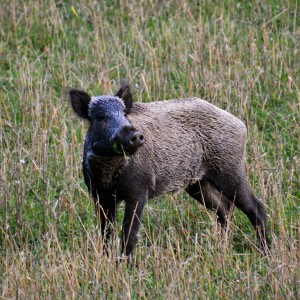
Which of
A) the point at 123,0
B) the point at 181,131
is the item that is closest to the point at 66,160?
the point at 181,131

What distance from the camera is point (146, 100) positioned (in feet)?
32.3

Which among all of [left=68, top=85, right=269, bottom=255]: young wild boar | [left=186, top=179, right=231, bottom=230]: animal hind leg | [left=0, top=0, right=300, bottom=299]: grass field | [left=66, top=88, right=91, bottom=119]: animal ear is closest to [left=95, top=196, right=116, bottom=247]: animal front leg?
[left=68, top=85, right=269, bottom=255]: young wild boar

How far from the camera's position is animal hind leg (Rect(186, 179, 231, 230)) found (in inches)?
308

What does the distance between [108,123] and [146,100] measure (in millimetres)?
3092

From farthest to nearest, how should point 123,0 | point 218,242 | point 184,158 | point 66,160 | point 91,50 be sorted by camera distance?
point 123,0 → point 91,50 → point 66,160 → point 184,158 → point 218,242

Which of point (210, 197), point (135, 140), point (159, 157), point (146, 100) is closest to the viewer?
point (135, 140)

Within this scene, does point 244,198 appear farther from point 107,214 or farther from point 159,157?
point 107,214

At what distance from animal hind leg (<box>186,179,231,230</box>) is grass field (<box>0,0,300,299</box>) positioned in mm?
Answer: 117

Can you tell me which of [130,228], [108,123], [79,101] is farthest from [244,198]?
[79,101]

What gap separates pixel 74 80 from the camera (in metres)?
10.4

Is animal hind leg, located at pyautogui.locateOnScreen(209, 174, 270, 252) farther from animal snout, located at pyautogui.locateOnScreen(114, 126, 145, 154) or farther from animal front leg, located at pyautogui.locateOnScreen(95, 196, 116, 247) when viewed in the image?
animal snout, located at pyautogui.locateOnScreen(114, 126, 145, 154)

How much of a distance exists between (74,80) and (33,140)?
1737 millimetres

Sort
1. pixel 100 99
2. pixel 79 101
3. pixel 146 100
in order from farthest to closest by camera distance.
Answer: pixel 146 100 < pixel 79 101 < pixel 100 99

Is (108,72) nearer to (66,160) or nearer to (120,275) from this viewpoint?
(66,160)
